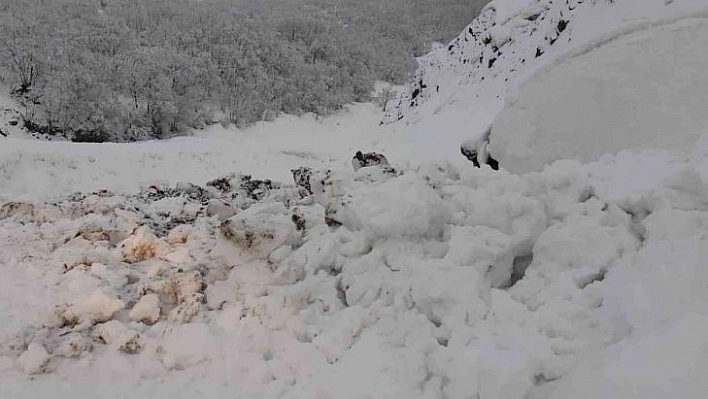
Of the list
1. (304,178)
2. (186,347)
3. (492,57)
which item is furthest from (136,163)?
(492,57)

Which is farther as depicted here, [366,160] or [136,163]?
[136,163]

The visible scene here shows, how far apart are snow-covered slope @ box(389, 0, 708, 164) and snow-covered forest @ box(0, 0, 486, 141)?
1064cm

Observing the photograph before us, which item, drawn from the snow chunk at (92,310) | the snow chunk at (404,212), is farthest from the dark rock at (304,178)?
the snow chunk at (92,310)

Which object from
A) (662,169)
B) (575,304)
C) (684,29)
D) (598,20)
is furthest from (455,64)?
(575,304)

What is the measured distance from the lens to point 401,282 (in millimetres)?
3709

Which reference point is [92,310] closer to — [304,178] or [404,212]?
[404,212]

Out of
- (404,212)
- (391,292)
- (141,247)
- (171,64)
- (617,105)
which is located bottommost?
(171,64)

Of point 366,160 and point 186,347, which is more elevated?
point 186,347

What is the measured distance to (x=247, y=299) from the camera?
3.79 meters

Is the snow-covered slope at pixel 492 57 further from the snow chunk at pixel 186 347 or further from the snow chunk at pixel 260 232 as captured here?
the snow chunk at pixel 186 347

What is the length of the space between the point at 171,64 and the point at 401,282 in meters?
29.8

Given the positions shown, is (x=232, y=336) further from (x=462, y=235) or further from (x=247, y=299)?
(x=462, y=235)

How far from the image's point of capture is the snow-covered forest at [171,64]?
2544 cm

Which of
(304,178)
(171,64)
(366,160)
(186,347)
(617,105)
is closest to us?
(186,347)
